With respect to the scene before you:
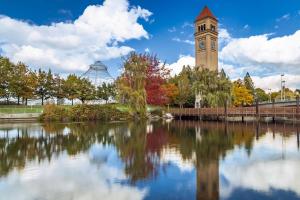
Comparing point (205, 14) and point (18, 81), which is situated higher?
point (205, 14)

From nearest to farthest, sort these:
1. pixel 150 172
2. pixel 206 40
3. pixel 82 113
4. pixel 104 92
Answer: pixel 150 172
pixel 82 113
pixel 104 92
pixel 206 40

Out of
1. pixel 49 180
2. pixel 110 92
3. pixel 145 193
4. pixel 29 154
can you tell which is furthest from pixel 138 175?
pixel 110 92

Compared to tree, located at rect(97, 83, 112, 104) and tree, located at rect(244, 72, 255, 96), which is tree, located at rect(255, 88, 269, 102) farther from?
tree, located at rect(97, 83, 112, 104)

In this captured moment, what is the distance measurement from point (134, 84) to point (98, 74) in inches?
1531

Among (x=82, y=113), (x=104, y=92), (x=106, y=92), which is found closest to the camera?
(x=82, y=113)

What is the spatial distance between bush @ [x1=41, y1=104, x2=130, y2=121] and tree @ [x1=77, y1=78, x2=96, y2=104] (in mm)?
Result: 14530

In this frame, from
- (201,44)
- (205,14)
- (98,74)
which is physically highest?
(205,14)

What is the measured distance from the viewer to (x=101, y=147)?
17.4 m

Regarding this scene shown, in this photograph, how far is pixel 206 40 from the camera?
8631cm

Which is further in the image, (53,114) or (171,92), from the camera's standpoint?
(171,92)

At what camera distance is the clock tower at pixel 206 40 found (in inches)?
3359

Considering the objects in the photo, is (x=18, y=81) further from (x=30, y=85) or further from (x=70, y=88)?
(x=70, y=88)

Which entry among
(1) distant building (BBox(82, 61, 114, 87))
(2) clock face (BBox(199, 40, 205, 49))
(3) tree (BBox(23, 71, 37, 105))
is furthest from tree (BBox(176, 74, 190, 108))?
(2) clock face (BBox(199, 40, 205, 49))

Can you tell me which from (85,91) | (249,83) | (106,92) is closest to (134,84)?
(85,91)
